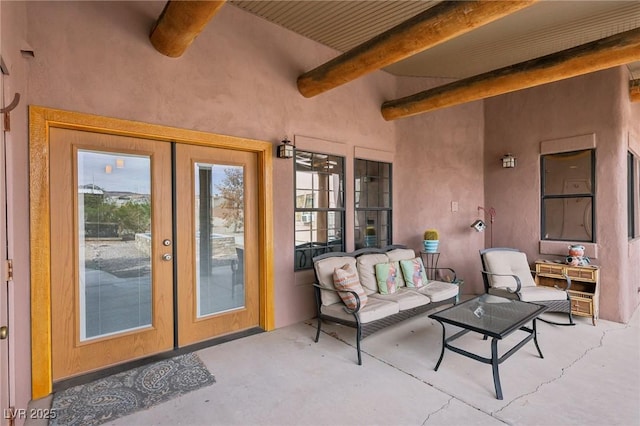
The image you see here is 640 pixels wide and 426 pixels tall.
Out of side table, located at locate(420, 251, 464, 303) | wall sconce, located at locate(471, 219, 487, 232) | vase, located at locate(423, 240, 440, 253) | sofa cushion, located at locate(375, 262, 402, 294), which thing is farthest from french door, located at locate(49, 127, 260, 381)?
wall sconce, located at locate(471, 219, 487, 232)

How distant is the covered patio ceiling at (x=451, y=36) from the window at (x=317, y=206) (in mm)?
962

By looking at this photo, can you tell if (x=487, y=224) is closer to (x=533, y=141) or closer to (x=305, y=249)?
(x=533, y=141)

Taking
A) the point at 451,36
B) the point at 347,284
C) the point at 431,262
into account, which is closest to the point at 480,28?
the point at 451,36

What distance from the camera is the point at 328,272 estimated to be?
3.74 m

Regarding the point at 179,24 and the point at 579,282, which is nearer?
the point at 179,24

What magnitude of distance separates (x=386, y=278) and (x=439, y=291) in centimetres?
70

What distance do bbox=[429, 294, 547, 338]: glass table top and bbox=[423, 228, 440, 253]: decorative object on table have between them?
1.61m

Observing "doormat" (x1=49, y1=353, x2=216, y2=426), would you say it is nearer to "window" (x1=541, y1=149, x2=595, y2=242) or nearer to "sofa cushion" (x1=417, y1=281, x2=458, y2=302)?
"sofa cushion" (x1=417, y1=281, x2=458, y2=302)

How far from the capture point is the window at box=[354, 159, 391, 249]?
4.93 metres

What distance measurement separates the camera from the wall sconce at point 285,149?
152 inches

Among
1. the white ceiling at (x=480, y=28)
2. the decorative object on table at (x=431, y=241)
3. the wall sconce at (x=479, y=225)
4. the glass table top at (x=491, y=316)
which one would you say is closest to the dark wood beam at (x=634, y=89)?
the white ceiling at (x=480, y=28)

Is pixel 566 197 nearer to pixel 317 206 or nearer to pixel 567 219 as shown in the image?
pixel 567 219

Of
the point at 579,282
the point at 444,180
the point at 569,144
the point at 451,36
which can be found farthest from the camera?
the point at 444,180

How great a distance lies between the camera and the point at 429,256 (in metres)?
5.52
